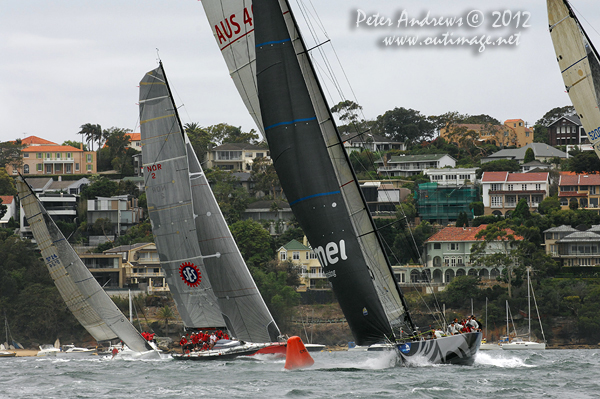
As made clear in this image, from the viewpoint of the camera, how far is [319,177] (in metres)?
15.8

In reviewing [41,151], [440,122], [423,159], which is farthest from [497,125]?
[41,151]

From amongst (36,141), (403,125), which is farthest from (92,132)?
(403,125)

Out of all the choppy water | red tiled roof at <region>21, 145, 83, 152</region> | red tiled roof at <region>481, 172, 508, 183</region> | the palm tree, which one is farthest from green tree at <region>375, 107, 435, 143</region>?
the choppy water

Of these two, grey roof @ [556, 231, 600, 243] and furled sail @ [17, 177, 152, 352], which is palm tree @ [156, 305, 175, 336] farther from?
furled sail @ [17, 177, 152, 352]

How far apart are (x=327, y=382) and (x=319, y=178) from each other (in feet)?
13.4

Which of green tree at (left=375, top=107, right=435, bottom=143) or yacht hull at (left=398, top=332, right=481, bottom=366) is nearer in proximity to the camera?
yacht hull at (left=398, top=332, right=481, bottom=366)

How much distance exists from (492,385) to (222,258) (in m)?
11.1

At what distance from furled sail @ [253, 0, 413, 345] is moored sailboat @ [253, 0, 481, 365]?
19 mm

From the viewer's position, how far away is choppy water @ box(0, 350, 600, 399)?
1459cm

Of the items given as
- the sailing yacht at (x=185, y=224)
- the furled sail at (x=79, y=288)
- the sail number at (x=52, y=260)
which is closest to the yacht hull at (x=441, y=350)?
the sailing yacht at (x=185, y=224)

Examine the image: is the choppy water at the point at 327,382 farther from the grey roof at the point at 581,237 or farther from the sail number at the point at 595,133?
the grey roof at the point at 581,237

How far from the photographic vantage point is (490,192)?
71688 millimetres

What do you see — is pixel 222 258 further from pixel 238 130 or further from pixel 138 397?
pixel 238 130

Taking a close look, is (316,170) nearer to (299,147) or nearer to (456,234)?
(299,147)
